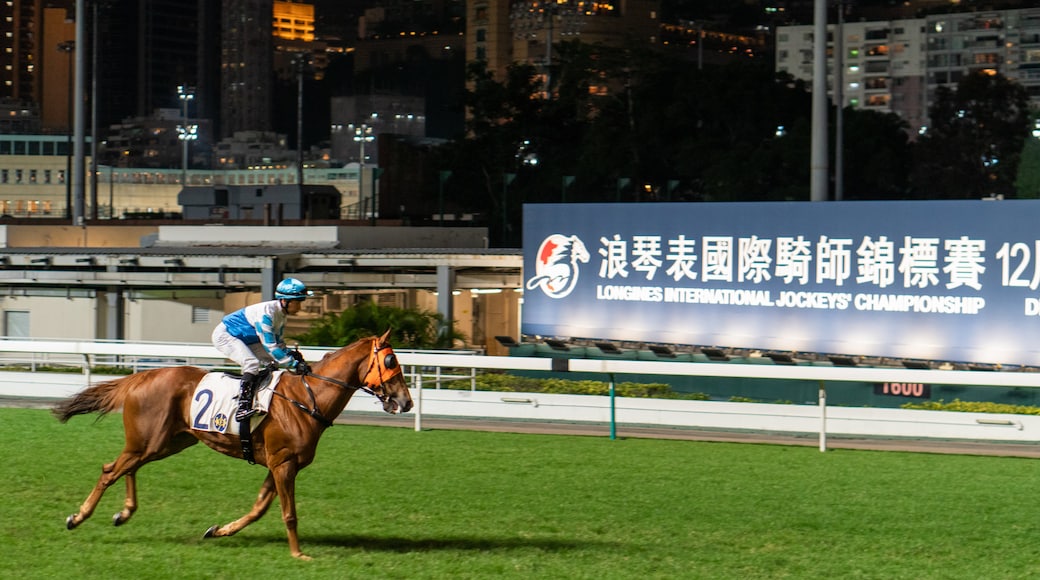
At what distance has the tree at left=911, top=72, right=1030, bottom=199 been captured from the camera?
73312 mm

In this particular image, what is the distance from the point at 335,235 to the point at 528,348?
10.7m

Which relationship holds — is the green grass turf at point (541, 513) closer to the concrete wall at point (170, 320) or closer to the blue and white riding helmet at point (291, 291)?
the blue and white riding helmet at point (291, 291)

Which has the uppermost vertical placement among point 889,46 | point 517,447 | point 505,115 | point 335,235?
point 889,46

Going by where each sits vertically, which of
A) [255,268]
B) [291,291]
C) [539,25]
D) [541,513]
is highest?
[539,25]

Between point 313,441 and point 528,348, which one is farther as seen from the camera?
point 528,348

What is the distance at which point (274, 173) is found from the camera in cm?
18188

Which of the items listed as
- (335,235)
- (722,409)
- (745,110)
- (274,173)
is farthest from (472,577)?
(274,173)

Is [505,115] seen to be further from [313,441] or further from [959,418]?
[313,441]

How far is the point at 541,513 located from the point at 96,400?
3542 millimetres

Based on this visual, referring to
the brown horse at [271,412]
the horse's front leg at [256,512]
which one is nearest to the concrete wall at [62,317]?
the brown horse at [271,412]

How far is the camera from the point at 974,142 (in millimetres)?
76625

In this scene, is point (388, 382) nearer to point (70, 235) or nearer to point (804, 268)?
point (804, 268)

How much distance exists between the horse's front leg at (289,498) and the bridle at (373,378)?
38 cm

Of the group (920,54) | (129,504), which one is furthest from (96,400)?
(920,54)
